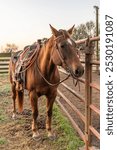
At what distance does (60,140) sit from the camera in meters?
4.54

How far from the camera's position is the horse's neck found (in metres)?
4.27

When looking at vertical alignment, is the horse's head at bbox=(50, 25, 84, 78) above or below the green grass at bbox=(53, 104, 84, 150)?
above

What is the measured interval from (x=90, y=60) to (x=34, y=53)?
1.41 m

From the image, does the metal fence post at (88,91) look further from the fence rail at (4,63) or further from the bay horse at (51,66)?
the fence rail at (4,63)

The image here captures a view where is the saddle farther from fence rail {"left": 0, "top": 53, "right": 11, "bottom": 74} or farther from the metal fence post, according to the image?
fence rail {"left": 0, "top": 53, "right": 11, "bottom": 74}

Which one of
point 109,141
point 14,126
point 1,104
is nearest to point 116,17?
point 109,141

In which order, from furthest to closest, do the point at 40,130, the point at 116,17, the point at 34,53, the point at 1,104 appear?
the point at 1,104 → the point at 40,130 → the point at 34,53 → the point at 116,17

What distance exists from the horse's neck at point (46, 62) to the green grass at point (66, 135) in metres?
0.97

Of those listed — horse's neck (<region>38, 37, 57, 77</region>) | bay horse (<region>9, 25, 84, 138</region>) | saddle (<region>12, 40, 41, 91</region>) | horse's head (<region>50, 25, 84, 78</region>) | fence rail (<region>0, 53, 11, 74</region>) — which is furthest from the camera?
fence rail (<region>0, 53, 11, 74</region>)

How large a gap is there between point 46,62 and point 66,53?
2.67ft

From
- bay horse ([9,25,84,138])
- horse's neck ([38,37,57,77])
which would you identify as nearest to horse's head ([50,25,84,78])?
bay horse ([9,25,84,138])

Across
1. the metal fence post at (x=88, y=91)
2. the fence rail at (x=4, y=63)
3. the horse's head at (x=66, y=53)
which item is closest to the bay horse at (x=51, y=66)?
the horse's head at (x=66, y=53)

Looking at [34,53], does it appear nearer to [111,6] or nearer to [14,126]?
[14,126]

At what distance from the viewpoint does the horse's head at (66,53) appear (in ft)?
11.1
